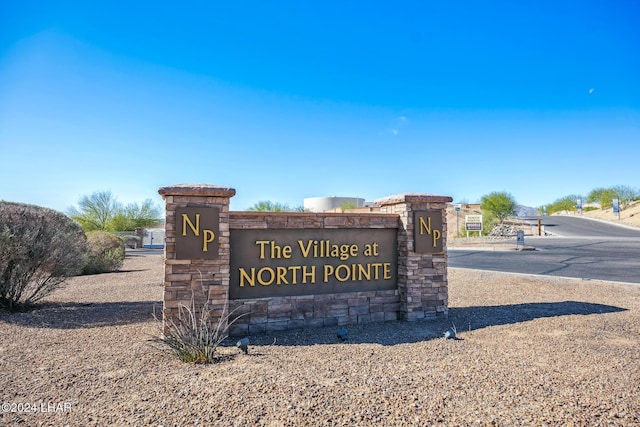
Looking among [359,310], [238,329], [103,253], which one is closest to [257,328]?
[238,329]

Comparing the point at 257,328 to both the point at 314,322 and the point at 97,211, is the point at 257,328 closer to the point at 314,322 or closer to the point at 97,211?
the point at 314,322

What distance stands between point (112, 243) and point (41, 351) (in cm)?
1210

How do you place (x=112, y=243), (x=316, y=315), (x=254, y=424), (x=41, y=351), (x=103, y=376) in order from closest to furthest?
(x=254, y=424) → (x=103, y=376) → (x=41, y=351) → (x=316, y=315) → (x=112, y=243)

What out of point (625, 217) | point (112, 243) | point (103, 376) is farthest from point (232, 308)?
point (625, 217)

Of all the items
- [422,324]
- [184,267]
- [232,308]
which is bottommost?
[422,324]

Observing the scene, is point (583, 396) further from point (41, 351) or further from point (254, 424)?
point (41, 351)

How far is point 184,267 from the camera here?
5.47 metres

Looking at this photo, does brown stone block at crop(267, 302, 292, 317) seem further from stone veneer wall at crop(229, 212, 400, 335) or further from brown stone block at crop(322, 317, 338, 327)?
brown stone block at crop(322, 317, 338, 327)

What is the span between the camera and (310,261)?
6383 millimetres

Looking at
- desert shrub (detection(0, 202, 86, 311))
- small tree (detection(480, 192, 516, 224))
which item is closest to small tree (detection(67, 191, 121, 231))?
desert shrub (detection(0, 202, 86, 311))

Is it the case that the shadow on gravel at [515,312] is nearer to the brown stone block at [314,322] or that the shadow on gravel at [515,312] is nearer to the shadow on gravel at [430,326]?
the shadow on gravel at [430,326]

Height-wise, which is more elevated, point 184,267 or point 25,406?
point 184,267

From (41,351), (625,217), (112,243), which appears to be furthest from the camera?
(625,217)

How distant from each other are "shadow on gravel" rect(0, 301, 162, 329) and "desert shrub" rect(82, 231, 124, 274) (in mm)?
5519
